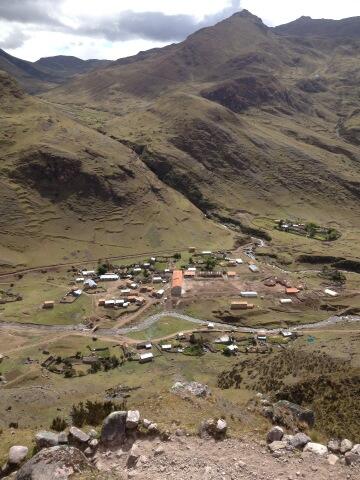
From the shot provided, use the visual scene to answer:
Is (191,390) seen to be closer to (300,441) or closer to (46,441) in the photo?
(300,441)

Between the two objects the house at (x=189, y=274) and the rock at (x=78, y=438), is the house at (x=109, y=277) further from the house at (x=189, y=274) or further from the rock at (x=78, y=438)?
the rock at (x=78, y=438)

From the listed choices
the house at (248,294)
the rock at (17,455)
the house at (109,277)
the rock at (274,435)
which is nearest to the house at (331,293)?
the house at (248,294)

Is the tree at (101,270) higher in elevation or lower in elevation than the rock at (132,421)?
lower

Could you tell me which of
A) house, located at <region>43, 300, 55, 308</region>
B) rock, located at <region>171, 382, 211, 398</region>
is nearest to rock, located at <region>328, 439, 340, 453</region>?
rock, located at <region>171, 382, 211, 398</region>

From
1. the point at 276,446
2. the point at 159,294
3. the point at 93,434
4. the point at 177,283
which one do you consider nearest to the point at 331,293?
the point at 177,283

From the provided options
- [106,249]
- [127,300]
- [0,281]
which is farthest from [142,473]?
[106,249]

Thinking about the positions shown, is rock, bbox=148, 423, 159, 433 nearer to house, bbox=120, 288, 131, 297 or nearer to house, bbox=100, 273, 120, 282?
house, bbox=120, 288, 131, 297
